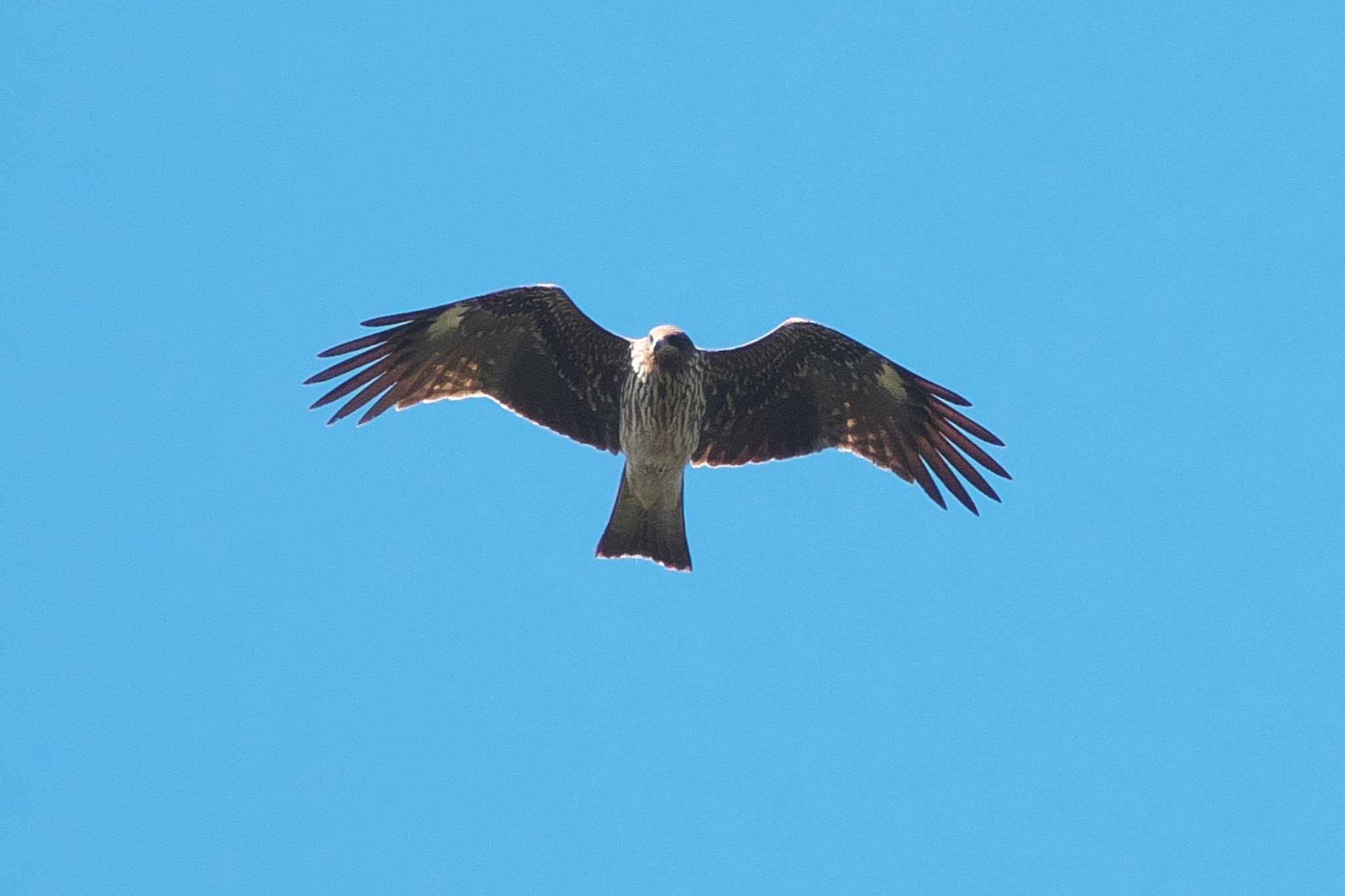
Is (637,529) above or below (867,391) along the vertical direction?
below

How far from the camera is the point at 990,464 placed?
43.9 ft

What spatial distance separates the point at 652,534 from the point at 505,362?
193cm

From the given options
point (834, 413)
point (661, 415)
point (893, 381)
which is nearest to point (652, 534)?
point (661, 415)

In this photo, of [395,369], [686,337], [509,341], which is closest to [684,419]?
[686,337]

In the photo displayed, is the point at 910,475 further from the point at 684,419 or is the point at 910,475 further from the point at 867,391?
the point at 684,419

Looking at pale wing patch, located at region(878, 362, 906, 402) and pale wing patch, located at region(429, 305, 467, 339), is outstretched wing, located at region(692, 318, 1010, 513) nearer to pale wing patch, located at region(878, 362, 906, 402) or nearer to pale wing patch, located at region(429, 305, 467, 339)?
pale wing patch, located at region(878, 362, 906, 402)

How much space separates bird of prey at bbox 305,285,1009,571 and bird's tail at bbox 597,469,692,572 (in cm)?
1

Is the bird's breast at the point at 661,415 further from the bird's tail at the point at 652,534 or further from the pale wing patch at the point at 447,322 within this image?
the pale wing patch at the point at 447,322

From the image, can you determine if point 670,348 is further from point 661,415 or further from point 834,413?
point 834,413

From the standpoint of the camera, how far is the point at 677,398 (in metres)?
12.7

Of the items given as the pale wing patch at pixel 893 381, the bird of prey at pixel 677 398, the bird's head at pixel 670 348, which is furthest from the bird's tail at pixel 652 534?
the pale wing patch at pixel 893 381

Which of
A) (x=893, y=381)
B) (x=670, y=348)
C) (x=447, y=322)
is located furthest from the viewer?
(x=893, y=381)

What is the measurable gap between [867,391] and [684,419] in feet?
5.75

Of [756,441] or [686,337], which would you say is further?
[756,441]
